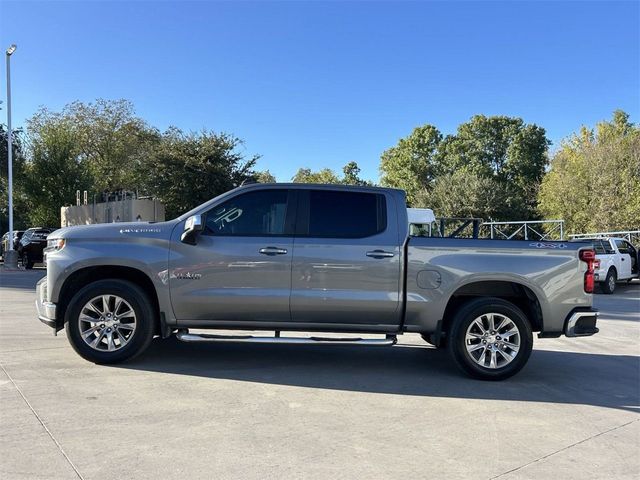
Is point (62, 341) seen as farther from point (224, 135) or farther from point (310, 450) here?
point (224, 135)

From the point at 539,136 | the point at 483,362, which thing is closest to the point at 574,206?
the point at 539,136

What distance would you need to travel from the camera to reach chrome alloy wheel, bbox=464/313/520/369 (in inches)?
232

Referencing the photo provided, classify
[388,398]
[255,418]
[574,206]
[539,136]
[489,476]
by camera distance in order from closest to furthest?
1. [489,476]
2. [255,418]
3. [388,398]
4. [574,206]
5. [539,136]

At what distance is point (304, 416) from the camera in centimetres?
464

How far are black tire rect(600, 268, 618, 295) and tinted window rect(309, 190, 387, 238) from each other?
12858 mm

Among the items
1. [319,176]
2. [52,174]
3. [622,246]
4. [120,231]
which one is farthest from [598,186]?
[319,176]

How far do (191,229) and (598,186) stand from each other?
95.7ft

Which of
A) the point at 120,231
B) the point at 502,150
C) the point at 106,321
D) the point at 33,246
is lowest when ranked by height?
the point at 106,321

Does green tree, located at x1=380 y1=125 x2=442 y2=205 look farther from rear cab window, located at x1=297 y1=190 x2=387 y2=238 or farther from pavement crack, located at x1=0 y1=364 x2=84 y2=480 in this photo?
pavement crack, located at x1=0 y1=364 x2=84 y2=480

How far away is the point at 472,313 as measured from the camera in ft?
19.2

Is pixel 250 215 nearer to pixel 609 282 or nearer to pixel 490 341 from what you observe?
pixel 490 341

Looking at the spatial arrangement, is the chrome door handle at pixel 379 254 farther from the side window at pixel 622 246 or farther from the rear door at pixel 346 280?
the side window at pixel 622 246

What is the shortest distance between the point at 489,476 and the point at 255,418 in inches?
75.1

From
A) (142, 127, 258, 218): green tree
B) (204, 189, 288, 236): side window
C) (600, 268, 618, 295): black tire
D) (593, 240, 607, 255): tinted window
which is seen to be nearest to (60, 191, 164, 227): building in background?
(142, 127, 258, 218): green tree
